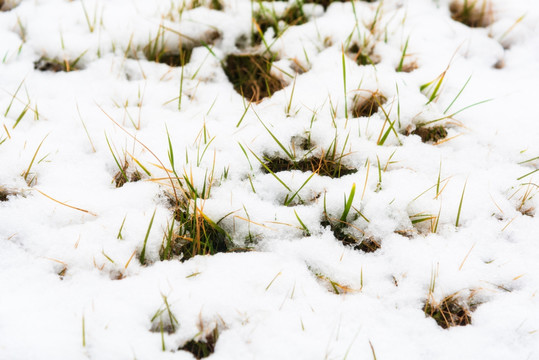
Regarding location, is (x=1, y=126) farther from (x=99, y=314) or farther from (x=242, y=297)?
(x=242, y=297)

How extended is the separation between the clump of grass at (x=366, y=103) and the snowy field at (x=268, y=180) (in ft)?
0.04

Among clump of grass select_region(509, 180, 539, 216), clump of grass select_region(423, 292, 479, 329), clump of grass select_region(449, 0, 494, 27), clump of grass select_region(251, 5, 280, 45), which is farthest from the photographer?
clump of grass select_region(449, 0, 494, 27)

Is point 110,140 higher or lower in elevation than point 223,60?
lower

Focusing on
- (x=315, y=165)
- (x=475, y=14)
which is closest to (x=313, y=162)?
(x=315, y=165)

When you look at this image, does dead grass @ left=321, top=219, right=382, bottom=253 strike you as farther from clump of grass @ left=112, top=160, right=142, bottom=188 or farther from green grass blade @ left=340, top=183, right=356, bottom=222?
clump of grass @ left=112, top=160, right=142, bottom=188

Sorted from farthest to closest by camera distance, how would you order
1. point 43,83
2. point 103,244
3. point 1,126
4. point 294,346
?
point 43,83
point 1,126
point 103,244
point 294,346

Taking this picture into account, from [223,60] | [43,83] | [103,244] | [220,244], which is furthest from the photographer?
[223,60]

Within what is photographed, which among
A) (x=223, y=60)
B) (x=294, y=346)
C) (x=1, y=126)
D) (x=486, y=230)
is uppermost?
(x=223, y=60)

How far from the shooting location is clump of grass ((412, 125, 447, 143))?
70.4 inches

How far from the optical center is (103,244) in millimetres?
1315

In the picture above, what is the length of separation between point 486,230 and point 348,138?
2.08 feet

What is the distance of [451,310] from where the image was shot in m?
1.28

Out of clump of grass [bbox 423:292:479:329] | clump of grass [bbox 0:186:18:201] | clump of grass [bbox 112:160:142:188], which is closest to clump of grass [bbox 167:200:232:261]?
clump of grass [bbox 112:160:142:188]

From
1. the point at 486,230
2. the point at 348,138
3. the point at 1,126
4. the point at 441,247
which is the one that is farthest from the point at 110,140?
the point at 486,230
